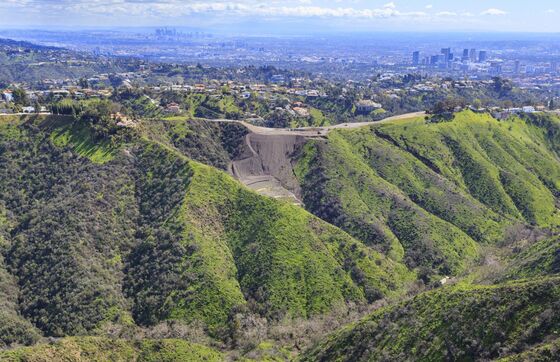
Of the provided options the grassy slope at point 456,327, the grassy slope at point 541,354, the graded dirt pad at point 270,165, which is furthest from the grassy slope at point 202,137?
the grassy slope at point 541,354

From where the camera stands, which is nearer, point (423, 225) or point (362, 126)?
point (423, 225)

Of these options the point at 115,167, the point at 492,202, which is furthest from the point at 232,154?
the point at 492,202

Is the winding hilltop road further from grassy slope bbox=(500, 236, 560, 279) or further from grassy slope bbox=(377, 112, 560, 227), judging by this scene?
grassy slope bbox=(500, 236, 560, 279)

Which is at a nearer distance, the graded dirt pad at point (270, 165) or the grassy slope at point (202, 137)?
the graded dirt pad at point (270, 165)

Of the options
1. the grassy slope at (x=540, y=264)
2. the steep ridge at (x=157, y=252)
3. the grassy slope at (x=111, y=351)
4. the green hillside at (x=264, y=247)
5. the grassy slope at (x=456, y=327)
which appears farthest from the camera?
the steep ridge at (x=157, y=252)

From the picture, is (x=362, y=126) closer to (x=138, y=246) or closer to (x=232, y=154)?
(x=232, y=154)

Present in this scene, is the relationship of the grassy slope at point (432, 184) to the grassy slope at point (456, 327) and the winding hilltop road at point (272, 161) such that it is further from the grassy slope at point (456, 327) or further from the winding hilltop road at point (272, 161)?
the grassy slope at point (456, 327)

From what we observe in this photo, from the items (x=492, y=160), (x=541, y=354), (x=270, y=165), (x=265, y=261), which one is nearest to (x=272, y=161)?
(x=270, y=165)

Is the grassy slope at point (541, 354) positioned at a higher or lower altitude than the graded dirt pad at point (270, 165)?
higher

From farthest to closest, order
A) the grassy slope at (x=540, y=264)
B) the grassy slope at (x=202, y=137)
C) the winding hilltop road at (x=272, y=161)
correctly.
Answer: the grassy slope at (x=202, y=137), the winding hilltop road at (x=272, y=161), the grassy slope at (x=540, y=264)
